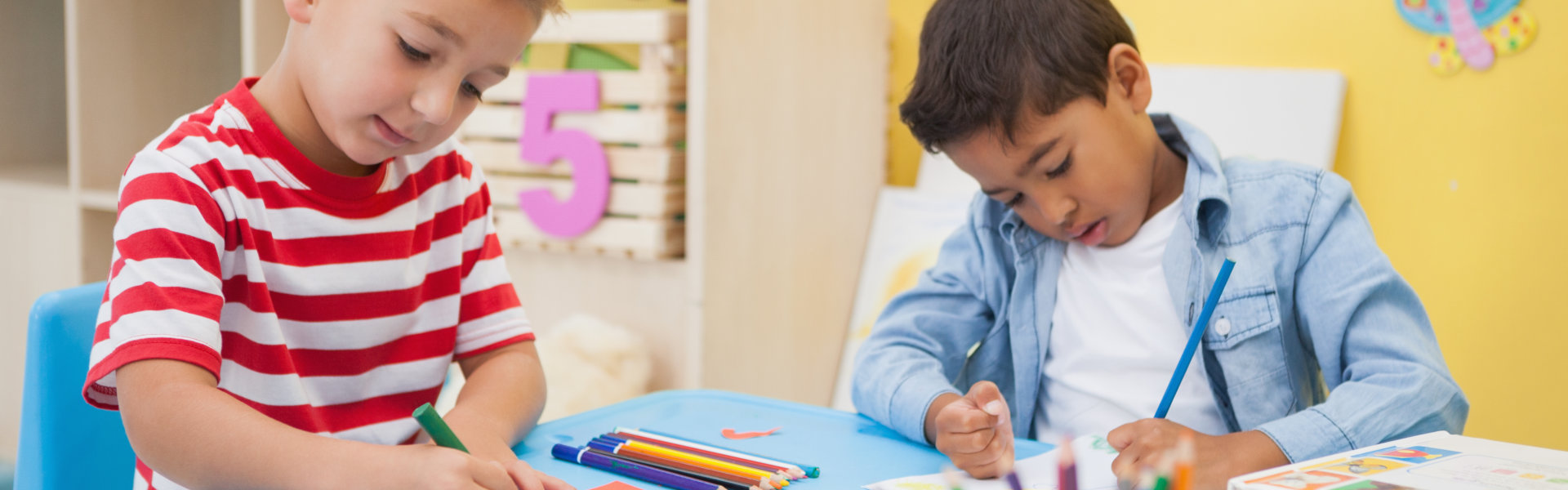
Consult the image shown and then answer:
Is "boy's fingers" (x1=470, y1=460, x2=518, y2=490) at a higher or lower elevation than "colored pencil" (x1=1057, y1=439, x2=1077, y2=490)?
lower

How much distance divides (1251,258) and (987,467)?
291 mm

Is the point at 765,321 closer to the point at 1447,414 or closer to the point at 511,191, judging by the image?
the point at 511,191

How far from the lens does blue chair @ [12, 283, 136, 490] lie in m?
0.77

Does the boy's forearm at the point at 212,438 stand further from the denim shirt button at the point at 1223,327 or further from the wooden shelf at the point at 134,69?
the wooden shelf at the point at 134,69

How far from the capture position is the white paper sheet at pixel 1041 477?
2.22ft

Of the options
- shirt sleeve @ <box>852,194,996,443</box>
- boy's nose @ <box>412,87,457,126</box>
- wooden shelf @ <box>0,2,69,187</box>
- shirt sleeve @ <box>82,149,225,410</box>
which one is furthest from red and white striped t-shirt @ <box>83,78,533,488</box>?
wooden shelf @ <box>0,2,69,187</box>

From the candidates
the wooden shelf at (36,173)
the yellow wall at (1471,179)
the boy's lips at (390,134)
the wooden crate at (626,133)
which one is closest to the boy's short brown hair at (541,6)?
the boy's lips at (390,134)

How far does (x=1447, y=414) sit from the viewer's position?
0.79 metres

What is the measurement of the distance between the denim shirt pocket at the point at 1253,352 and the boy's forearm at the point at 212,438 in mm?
610

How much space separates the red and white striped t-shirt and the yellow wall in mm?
1110

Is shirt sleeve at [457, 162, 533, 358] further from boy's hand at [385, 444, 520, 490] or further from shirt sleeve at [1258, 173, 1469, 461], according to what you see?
shirt sleeve at [1258, 173, 1469, 461]

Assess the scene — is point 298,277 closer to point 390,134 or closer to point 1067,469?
point 390,134

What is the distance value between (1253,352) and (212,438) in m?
0.70

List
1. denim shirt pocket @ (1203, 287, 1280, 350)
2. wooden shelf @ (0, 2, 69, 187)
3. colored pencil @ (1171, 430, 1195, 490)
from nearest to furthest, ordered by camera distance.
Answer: colored pencil @ (1171, 430, 1195, 490), denim shirt pocket @ (1203, 287, 1280, 350), wooden shelf @ (0, 2, 69, 187)
